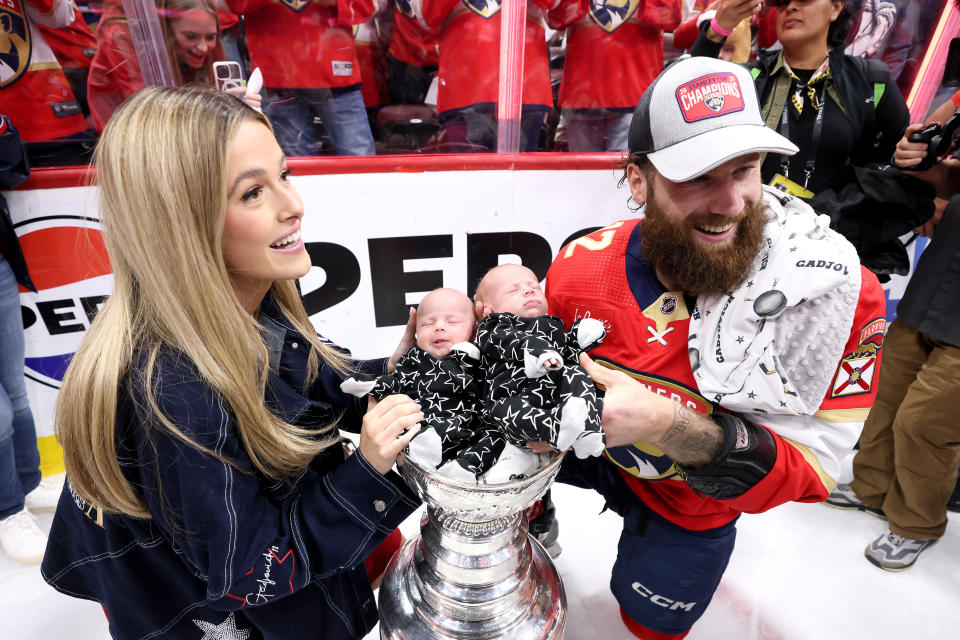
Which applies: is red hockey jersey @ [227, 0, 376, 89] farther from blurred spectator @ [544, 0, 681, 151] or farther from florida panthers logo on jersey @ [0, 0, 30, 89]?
blurred spectator @ [544, 0, 681, 151]

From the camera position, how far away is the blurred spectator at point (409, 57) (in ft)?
8.63

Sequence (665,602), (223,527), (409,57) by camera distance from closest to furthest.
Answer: (223,527) → (665,602) → (409,57)

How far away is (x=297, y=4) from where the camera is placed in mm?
2422

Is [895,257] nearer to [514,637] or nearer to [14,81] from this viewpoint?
[514,637]

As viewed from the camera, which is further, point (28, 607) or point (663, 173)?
point (28, 607)

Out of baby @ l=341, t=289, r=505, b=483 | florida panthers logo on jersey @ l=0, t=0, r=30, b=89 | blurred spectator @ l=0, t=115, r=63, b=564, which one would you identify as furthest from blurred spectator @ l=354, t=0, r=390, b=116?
baby @ l=341, t=289, r=505, b=483

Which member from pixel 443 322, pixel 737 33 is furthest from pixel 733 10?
pixel 443 322

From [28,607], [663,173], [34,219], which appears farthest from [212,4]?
[28,607]

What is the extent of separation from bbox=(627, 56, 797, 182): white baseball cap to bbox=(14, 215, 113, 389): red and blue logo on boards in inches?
92.6

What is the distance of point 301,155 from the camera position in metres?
2.59

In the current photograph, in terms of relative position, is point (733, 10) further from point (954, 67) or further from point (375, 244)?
point (375, 244)

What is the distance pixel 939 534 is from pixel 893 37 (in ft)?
8.57

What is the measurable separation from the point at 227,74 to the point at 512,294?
79.0 inches

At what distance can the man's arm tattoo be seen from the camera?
123 cm
